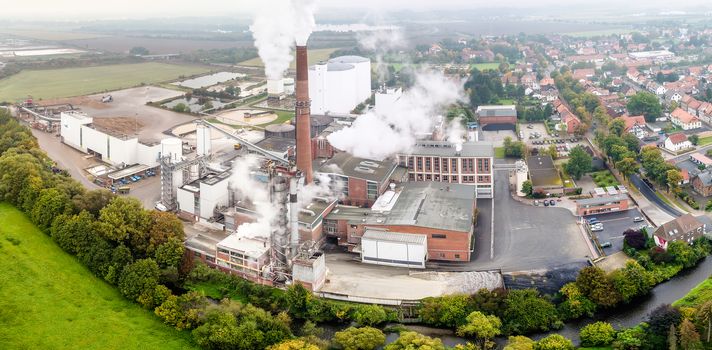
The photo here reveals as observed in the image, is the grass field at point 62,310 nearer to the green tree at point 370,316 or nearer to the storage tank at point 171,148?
the green tree at point 370,316

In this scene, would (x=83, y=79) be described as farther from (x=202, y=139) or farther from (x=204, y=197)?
(x=204, y=197)

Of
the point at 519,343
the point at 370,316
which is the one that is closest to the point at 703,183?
the point at 519,343

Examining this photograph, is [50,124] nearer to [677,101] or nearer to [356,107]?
[356,107]

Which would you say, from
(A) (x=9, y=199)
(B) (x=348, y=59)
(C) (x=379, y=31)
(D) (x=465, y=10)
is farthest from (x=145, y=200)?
(D) (x=465, y=10)

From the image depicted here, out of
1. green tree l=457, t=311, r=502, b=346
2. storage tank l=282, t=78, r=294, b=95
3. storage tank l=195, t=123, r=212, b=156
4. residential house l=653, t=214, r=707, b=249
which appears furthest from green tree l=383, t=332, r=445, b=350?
storage tank l=282, t=78, r=294, b=95

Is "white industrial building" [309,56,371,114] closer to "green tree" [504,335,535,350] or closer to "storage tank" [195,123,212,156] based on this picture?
"storage tank" [195,123,212,156]

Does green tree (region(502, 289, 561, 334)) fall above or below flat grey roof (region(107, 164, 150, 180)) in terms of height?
below
